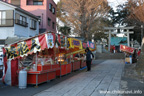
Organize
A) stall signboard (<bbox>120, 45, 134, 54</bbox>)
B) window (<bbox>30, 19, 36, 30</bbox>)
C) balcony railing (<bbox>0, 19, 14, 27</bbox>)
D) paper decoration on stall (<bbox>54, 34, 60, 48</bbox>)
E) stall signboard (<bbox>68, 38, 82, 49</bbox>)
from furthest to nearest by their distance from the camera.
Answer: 1. window (<bbox>30, 19, 36, 30</bbox>)
2. balcony railing (<bbox>0, 19, 14, 27</bbox>)
3. stall signboard (<bbox>120, 45, 134, 54</bbox>)
4. stall signboard (<bbox>68, 38, 82, 49</bbox>)
5. paper decoration on stall (<bbox>54, 34, 60, 48</bbox>)

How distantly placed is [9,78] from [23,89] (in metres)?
1.32

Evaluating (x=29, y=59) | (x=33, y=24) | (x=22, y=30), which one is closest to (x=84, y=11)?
(x=33, y=24)

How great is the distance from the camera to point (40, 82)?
9039 mm

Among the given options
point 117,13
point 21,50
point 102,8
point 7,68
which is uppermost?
point 117,13

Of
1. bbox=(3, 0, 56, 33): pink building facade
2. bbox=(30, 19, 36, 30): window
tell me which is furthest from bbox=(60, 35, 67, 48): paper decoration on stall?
bbox=(3, 0, 56, 33): pink building facade

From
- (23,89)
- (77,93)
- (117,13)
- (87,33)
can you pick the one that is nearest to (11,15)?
(87,33)

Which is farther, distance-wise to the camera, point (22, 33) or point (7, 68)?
point (22, 33)

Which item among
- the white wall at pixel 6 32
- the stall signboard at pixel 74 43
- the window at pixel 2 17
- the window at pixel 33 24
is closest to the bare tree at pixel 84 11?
the window at pixel 33 24

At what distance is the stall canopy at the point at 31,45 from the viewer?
8.60m

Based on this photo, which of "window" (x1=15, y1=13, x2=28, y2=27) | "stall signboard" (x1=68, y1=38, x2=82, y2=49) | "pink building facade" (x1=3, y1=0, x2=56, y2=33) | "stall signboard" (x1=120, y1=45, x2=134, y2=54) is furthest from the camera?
"pink building facade" (x1=3, y1=0, x2=56, y2=33)

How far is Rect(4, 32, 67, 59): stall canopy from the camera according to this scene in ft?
28.2

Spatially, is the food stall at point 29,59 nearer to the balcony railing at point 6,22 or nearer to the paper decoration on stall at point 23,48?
the paper decoration on stall at point 23,48

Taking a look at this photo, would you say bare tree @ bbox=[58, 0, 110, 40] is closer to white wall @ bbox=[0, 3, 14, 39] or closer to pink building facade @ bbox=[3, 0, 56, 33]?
pink building facade @ bbox=[3, 0, 56, 33]

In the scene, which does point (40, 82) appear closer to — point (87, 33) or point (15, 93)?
point (15, 93)
